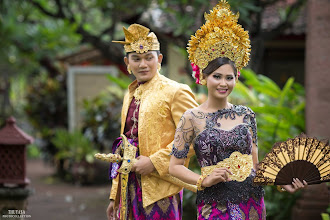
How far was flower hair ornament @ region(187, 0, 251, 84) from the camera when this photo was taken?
130 inches

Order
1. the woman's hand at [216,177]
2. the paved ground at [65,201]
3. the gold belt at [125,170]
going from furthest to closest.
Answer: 1. the paved ground at [65,201]
2. the gold belt at [125,170]
3. the woman's hand at [216,177]

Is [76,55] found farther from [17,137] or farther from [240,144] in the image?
[240,144]

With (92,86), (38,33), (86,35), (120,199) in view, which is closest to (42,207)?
(86,35)

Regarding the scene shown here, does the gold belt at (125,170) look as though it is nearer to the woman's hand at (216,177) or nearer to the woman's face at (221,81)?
the woman's hand at (216,177)

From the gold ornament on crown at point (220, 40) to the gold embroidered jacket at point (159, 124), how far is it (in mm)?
652

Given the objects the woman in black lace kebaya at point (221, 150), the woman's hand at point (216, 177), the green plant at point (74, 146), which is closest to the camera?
the woman's hand at point (216, 177)

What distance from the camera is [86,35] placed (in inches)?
393

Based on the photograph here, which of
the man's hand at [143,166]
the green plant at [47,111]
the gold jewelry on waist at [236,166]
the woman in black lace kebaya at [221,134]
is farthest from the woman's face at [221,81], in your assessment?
the green plant at [47,111]

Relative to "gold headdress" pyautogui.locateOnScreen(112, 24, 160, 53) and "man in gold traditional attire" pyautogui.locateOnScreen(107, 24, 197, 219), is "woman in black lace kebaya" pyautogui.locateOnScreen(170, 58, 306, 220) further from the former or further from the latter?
"gold headdress" pyautogui.locateOnScreen(112, 24, 160, 53)

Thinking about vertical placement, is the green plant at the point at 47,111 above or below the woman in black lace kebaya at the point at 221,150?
above

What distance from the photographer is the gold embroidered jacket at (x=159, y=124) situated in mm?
3949

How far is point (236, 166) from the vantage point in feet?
10.6

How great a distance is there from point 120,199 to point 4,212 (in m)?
2.17

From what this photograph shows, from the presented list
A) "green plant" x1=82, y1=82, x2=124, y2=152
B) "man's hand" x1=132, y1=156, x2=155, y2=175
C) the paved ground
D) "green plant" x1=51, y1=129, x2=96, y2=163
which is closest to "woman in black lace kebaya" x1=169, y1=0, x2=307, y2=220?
"man's hand" x1=132, y1=156, x2=155, y2=175
